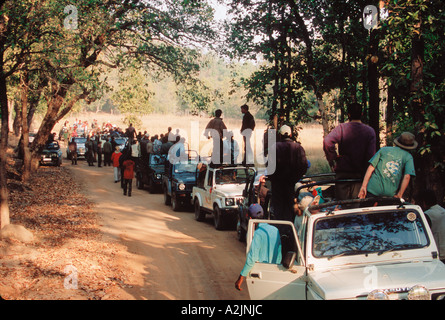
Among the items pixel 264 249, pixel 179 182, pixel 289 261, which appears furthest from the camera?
pixel 179 182

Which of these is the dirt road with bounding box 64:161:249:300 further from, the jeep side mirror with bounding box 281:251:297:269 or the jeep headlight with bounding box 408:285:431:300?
the jeep headlight with bounding box 408:285:431:300


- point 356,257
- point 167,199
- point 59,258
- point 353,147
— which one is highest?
point 353,147

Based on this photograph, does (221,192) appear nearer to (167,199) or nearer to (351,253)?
(167,199)

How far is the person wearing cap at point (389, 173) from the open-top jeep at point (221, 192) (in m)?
6.91

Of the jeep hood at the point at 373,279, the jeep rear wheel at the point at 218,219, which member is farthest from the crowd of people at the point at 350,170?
the jeep rear wheel at the point at 218,219

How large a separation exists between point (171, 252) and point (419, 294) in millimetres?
7679

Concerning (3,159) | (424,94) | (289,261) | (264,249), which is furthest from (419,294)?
(3,159)

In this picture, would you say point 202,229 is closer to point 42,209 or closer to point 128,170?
point 42,209

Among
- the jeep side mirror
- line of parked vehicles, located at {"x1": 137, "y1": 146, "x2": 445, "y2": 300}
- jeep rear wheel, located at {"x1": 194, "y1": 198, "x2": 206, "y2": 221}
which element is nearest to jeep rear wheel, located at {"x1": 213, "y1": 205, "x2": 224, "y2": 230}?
jeep rear wheel, located at {"x1": 194, "y1": 198, "x2": 206, "y2": 221}

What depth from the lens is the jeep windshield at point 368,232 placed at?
6059mm

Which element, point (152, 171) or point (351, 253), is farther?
point (152, 171)

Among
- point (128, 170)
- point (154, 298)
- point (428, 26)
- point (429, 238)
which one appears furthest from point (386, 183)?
point (128, 170)

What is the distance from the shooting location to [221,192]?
14438 millimetres

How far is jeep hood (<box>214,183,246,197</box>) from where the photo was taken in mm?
14273
